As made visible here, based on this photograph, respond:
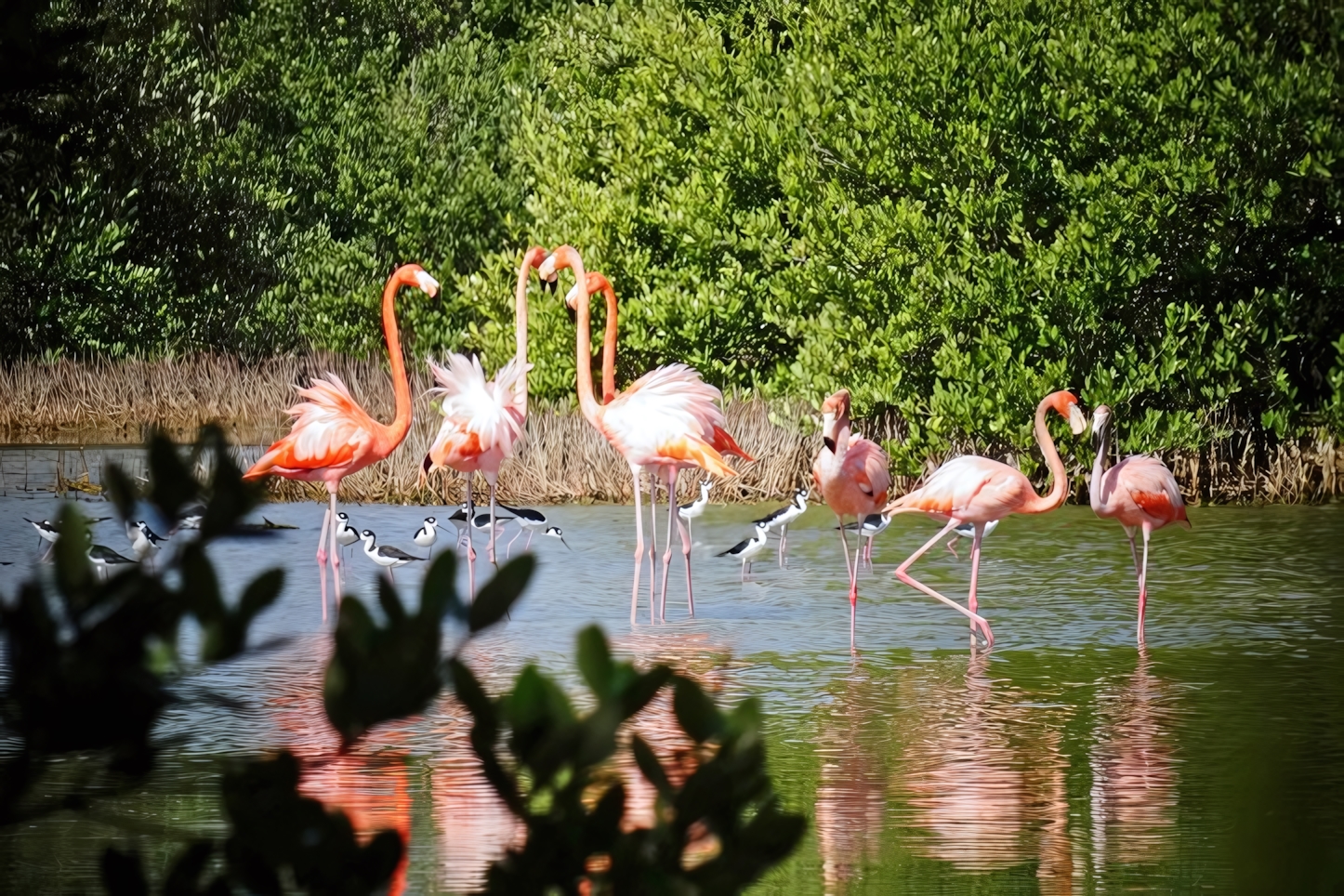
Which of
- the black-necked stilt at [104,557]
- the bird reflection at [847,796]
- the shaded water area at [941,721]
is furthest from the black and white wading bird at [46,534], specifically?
the bird reflection at [847,796]

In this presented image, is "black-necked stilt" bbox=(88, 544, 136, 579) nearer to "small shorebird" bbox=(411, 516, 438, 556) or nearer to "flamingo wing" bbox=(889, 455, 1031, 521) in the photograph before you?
"small shorebird" bbox=(411, 516, 438, 556)

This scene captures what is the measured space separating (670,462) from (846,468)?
1157 millimetres

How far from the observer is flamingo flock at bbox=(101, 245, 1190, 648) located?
923cm

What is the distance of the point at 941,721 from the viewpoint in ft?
22.6

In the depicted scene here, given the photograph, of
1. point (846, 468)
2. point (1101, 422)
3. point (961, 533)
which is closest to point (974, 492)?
point (846, 468)

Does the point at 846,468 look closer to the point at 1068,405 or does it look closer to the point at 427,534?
the point at 1068,405

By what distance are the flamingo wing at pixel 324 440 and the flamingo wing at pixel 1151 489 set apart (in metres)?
4.26

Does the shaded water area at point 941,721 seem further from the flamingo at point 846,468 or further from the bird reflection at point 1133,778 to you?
the flamingo at point 846,468

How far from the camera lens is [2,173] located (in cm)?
363

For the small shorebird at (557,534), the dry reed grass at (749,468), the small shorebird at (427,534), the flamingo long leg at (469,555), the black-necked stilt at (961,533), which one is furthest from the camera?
the dry reed grass at (749,468)

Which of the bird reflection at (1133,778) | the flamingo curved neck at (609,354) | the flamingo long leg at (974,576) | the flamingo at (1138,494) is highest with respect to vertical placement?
the flamingo curved neck at (609,354)

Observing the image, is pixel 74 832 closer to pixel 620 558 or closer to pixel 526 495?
pixel 620 558

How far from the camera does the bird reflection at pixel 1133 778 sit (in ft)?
16.9

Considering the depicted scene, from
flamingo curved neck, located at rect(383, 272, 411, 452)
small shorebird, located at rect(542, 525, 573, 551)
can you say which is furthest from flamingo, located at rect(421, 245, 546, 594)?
small shorebird, located at rect(542, 525, 573, 551)
